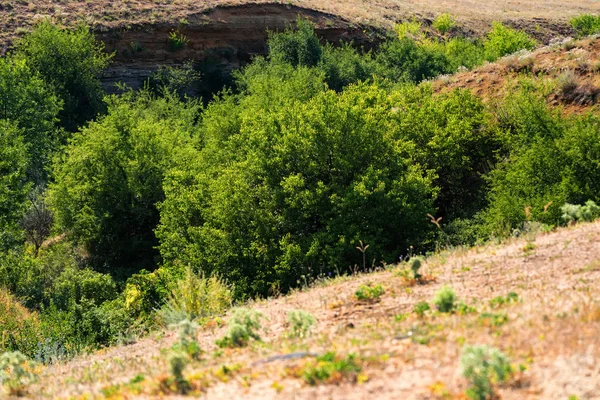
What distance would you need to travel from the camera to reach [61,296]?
84.0 ft

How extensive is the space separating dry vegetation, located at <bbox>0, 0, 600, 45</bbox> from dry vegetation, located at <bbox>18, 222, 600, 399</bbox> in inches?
1845

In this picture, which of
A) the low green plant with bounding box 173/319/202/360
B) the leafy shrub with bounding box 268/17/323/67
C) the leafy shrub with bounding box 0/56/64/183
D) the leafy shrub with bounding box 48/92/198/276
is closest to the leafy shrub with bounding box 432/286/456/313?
the low green plant with bounding box 173/319/202/360

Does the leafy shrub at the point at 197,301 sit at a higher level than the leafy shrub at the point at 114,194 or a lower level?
higher

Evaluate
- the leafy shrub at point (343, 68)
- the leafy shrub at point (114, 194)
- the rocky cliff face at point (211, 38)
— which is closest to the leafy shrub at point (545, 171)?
the leafy shrub at point (114, 194)

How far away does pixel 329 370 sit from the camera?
7164 mm

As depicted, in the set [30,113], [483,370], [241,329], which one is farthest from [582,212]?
[30,113]

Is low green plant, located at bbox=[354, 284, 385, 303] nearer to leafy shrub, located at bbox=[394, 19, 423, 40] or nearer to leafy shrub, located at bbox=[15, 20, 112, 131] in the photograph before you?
leafy shrub, located at bbox=[15, 20, 112, 131]

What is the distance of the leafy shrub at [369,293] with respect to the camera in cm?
1057

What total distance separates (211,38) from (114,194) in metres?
29.4

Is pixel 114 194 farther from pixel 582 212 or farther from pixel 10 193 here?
pixel 582 212

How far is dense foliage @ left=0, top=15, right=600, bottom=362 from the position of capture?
1970 centimetres

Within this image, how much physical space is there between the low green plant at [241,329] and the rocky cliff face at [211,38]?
46.4 m

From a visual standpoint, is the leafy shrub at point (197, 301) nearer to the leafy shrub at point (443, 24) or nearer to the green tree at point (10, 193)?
the green tree at point (10, 193)

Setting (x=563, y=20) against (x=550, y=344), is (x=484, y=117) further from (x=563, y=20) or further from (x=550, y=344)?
(x=563, y=20)
